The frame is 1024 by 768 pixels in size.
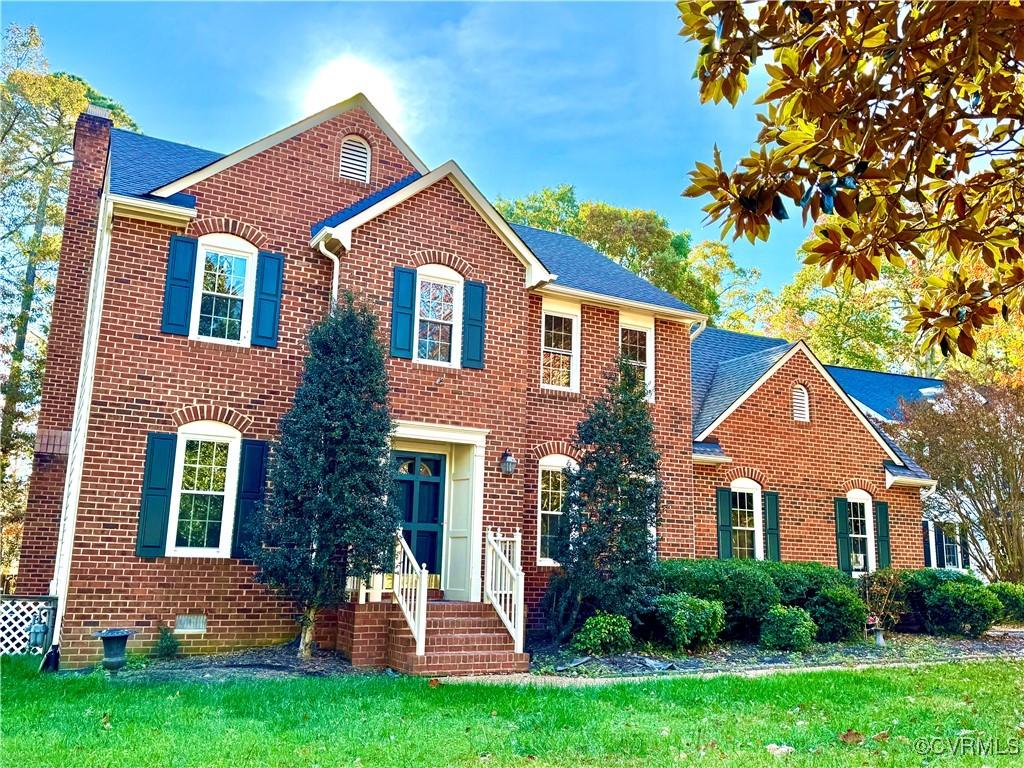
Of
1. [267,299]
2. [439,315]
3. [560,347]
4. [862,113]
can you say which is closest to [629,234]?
[560,347]

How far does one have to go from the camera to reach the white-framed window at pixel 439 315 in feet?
44.5

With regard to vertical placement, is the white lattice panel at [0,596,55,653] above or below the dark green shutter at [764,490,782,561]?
below

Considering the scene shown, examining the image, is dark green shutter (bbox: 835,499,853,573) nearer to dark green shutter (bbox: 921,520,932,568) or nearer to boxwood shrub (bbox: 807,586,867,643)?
boxwood shrub (bbox: 807,586,867,643)

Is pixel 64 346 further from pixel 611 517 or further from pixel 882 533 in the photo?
pixel 882 533

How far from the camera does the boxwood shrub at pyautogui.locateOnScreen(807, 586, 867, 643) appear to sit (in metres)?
14.6

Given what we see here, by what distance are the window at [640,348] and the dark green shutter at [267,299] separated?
6.57 m

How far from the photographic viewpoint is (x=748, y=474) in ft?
58.2

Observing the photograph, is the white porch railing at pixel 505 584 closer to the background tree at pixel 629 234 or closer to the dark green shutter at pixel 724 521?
the dark green shutter at pixel 724 521

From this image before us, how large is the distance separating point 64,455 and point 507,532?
8122 millimetres

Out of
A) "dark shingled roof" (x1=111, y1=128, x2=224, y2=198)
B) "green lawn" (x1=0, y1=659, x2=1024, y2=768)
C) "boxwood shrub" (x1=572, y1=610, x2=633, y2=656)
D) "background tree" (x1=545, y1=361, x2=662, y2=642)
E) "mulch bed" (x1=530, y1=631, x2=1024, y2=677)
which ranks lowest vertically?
"green lawn" (x1=0, y1=659, x2=1024, y2=768)

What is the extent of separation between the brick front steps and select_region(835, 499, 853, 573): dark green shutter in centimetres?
974

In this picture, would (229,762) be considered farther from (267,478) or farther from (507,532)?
(507,532)

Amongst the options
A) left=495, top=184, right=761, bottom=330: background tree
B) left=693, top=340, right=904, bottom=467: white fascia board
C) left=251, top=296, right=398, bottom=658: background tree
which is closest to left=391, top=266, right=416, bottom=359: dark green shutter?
left=251, top=296, right=398, bottom=658: background tree

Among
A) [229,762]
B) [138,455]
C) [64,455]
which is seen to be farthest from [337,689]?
[64,455]
